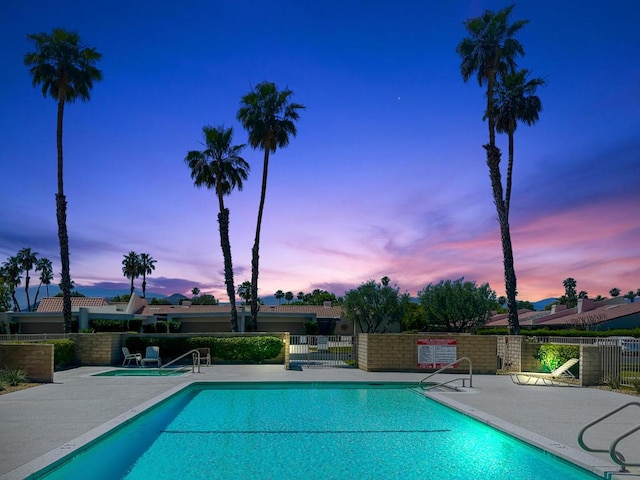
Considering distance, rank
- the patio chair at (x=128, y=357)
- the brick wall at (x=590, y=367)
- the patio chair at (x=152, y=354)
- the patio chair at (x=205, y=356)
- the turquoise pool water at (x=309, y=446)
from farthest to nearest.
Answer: the patio chair at (x=205, y=356), the patio chair at (x=152, y=354), the patio chair at (x=128, y=357), the brick wall at (x=590, y=367), the turquoise pool water at (x=309, y=446)

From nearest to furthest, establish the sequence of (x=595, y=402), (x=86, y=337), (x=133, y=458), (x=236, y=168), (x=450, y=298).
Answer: (x=133, y=458) → (x=595, y=402) → (x=86, y=337) → (x=236, y=168) → (x=450, y=298)

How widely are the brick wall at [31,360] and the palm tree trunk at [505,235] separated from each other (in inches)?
829

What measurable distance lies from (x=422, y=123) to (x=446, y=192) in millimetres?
5239

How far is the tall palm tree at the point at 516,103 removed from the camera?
103 ft

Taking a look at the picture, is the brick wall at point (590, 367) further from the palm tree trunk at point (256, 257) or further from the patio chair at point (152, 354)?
the palm tree trunk at point (256, 257)

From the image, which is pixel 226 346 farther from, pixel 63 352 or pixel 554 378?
pixel 554 378

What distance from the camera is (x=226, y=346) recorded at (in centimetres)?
2356

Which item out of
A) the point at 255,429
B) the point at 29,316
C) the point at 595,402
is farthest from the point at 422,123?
the point at 29,316

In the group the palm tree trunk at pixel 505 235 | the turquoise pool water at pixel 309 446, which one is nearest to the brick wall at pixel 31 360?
the turquoise pool water at pixel 309 446

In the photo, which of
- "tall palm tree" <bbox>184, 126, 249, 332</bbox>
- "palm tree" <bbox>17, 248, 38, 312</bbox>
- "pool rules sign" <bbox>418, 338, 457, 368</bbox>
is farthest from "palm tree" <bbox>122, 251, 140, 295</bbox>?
"pool rules sign" <bbox>418, 338, 457, 368</bbox>

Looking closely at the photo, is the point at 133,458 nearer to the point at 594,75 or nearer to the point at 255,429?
the point at 255,429

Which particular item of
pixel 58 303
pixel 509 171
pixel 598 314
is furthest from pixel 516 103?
pixel 58 303

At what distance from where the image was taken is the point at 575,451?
24.8ft

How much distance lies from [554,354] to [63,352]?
1829 centimetres
